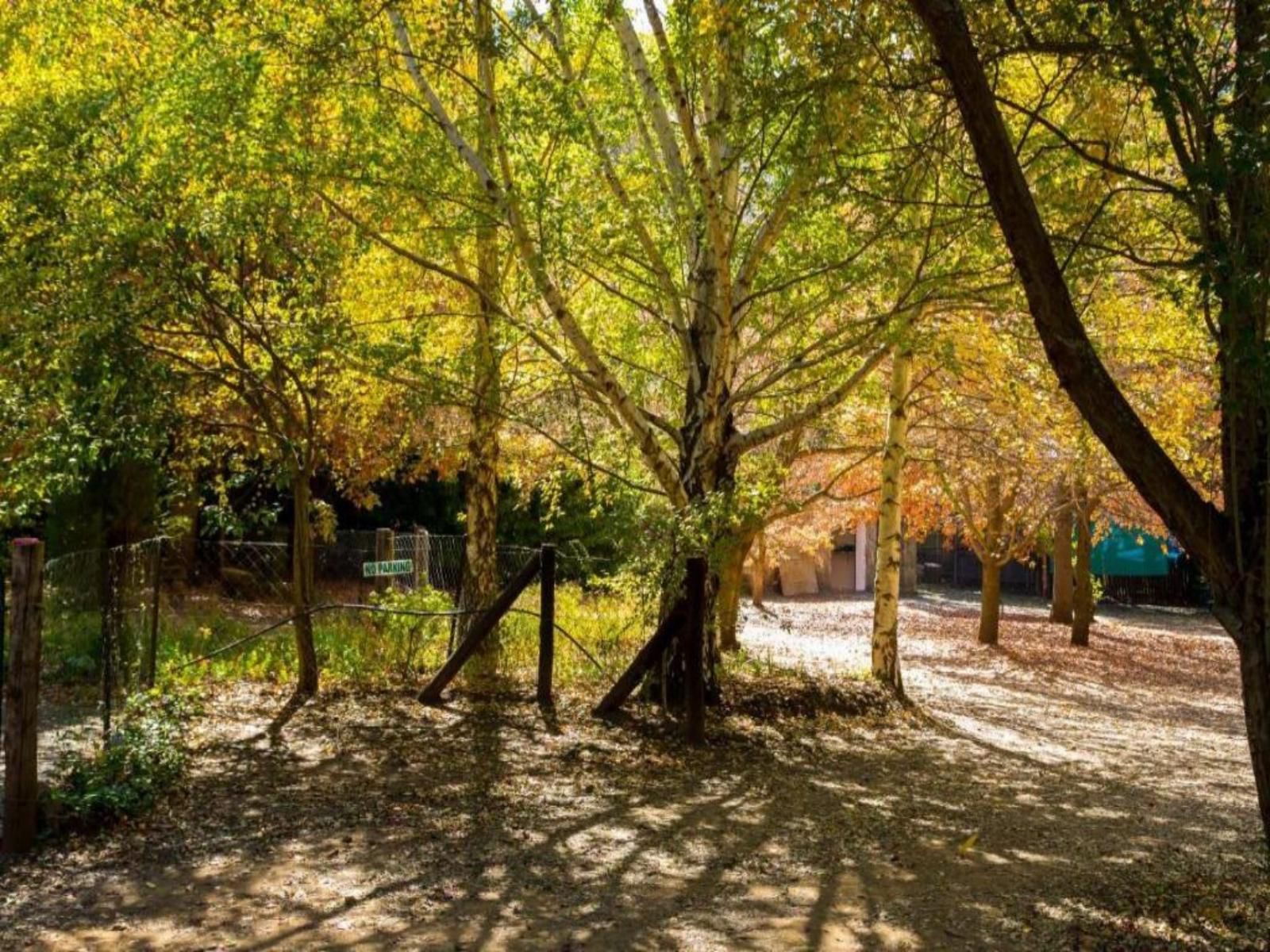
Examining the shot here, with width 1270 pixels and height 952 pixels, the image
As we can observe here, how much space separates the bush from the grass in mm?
1297

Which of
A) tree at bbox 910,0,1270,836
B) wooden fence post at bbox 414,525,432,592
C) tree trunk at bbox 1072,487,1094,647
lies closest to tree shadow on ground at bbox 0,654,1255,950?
tree at bbox 910,0,1270,836

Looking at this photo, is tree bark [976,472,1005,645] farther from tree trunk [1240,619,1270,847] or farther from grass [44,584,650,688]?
tree trunk [1240,619,1270,847]

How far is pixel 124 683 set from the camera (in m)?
8.44

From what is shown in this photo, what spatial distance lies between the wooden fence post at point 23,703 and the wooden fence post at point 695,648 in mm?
4562

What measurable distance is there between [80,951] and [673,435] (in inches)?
274

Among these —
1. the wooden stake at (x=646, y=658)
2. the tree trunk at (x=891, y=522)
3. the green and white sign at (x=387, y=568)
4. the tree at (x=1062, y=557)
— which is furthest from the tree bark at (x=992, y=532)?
the wooden stake at (x=646, y=658)

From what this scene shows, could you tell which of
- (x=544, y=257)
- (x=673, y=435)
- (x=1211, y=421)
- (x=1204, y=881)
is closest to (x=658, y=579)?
(x=673, y=435)

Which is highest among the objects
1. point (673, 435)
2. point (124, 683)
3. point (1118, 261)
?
point (1118, 261)

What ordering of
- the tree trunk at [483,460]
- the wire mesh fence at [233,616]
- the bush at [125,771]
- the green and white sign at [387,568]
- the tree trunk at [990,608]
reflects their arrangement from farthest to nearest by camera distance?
1. the tree trunk at [990,608]
2. the green and white sign at [387,568]
3. the tree trunk at [483,460]
4. the wire mesh fence at [233,616]
5. the bush at [125,771]

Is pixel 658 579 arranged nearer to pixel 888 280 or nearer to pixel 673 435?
pixel 673 435

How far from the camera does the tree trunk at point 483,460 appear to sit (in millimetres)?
10820

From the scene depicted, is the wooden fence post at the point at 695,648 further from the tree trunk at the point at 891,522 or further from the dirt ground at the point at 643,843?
the tree trunk at the point at 891,522

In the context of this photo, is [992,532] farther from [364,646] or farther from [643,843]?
[643,843]

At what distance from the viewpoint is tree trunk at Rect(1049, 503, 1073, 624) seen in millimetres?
23094
